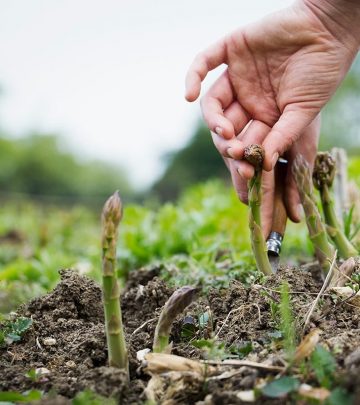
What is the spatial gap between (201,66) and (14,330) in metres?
1.62

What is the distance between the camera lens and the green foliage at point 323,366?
1552mm

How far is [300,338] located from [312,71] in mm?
1398

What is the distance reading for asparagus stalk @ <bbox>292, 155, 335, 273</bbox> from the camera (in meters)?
2.60

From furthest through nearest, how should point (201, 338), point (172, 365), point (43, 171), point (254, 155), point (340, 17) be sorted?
point (43, 171)
point (340, 17)
point (254, 155)
point (201, 338)
point (172, 365)

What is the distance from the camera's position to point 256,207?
2439 mm

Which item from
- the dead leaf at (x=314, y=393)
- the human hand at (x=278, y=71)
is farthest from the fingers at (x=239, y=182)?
the dead leaf at (x=314, y=393)

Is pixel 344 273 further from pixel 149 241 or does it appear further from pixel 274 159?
pixel 149 241

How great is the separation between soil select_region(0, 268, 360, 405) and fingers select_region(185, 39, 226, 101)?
0.97 meters

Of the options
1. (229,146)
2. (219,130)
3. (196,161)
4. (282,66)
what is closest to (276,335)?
(229,146)

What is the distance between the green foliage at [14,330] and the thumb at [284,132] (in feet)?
3.95

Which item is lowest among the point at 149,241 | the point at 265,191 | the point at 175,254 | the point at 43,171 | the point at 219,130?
the point at 43,171

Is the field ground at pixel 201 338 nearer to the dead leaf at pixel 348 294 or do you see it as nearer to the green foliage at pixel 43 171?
the dead leaf at pixel 348 294

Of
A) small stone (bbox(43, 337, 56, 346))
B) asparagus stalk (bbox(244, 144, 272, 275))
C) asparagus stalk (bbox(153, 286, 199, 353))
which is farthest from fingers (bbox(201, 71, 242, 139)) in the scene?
small stone (bbox(43, 337, 56, 346))

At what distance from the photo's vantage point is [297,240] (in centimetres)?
466
